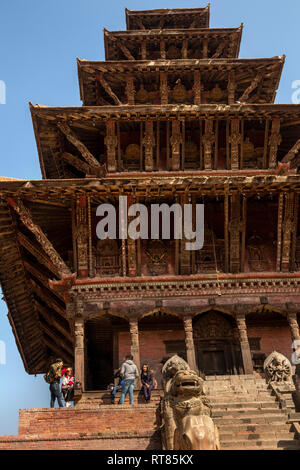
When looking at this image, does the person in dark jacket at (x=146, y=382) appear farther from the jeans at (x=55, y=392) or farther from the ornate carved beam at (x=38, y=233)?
the ornate carved beam at (x=38, y=233)

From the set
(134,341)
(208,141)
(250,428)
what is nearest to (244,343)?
(134,341)

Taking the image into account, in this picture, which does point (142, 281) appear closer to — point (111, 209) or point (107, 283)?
point (107, 283)

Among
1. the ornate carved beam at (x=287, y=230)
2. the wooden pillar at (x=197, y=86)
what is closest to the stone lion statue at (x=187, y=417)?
the ornate carved beam at (x=287, y=230)

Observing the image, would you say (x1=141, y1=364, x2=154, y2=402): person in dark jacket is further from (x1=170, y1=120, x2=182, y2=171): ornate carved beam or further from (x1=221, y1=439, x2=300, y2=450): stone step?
(x1=170, y1=120, x2=182, y2=171): ornate carved beam

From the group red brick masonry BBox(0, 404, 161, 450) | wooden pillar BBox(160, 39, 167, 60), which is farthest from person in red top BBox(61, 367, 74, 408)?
wooden pillar BBox(160, 39, 167, 60)

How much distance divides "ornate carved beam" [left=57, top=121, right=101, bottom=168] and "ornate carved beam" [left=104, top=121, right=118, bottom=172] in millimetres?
675

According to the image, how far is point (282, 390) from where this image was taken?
1361 cm

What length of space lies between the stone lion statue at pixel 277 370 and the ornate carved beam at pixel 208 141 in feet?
27.1

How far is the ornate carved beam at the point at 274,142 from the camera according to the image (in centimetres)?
2106

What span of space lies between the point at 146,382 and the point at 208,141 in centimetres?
957

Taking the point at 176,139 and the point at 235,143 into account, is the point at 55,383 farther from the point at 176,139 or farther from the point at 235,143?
the point at 235,143

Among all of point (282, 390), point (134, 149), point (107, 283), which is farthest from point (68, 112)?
point (282, 390)

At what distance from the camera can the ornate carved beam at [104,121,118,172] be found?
68.5 ft

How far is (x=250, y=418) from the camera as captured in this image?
1191 cm
